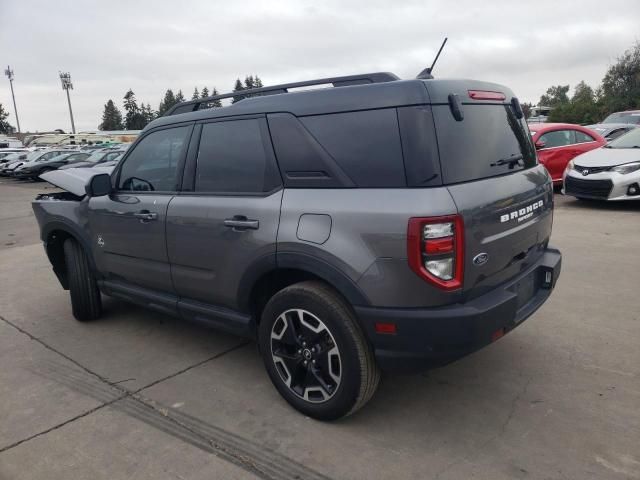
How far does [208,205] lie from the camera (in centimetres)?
325

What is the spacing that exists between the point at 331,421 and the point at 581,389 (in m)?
1.55

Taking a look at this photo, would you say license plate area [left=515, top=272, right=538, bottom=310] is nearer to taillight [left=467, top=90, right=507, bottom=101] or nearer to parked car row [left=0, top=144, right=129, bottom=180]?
taillight [left=467, top=90, right=507, bottom=101]

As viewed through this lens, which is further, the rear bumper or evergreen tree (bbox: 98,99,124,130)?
evergreen tree (bbox: 98,99,124,130)

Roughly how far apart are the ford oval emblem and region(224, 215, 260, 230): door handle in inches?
47.7

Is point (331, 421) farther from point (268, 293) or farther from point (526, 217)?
point (526, 217)

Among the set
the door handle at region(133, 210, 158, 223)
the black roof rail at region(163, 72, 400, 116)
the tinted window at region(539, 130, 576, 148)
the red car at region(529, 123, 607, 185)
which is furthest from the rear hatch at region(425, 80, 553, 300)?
the tinted window at region(539, 130, 576, 148)

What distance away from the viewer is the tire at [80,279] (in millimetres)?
4535

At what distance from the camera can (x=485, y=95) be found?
9.57 ft

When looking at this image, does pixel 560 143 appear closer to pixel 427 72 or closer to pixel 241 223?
pixel 427 72

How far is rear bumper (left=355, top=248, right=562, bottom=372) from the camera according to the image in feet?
8.01

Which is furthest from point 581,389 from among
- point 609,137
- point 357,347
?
point 609,137

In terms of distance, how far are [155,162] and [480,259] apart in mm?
2474

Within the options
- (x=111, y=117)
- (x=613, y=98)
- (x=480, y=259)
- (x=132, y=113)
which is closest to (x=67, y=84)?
(x=132, y=113)

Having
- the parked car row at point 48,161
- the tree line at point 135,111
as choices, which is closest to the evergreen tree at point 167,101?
the tree line at point 135,111
